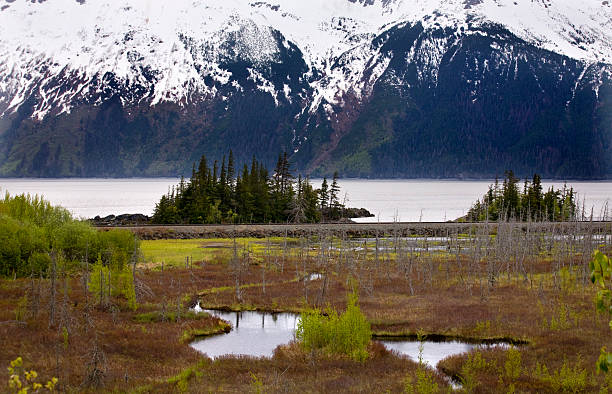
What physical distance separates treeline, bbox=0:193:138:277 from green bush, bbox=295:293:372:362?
1661cm

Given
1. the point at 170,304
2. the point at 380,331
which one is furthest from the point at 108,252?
the point at 380,331

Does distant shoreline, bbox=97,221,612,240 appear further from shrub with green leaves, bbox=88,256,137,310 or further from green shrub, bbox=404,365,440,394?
green shrub, bbox=404,365,440,394

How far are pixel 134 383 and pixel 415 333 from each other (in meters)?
15.8

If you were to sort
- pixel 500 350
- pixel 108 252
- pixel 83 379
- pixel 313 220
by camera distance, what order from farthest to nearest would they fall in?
pixel 313 220 < pixel 108 252 < pixel 500 350 < pixel 83 379

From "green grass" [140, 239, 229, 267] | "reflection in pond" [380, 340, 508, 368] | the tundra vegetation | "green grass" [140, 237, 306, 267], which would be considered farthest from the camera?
"green grass" [140, 237, 306, 267]

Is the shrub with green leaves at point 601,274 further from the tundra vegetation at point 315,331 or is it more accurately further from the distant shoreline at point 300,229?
the distant shoreline at point 300,229

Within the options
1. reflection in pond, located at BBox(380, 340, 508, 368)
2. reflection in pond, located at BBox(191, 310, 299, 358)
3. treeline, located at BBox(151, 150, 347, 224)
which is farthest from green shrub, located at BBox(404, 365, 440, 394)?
treeline, located at BBox(151, 150, 347, 224)

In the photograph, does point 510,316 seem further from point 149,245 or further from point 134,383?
point 149,245

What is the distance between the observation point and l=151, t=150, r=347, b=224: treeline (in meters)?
106

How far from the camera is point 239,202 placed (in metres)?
111

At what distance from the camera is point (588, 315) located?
33969 mm

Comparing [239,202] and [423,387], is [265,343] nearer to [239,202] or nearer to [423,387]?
[423,387]

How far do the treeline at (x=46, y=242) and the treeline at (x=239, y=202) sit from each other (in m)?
47.0

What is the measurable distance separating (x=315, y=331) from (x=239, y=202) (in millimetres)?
84395
